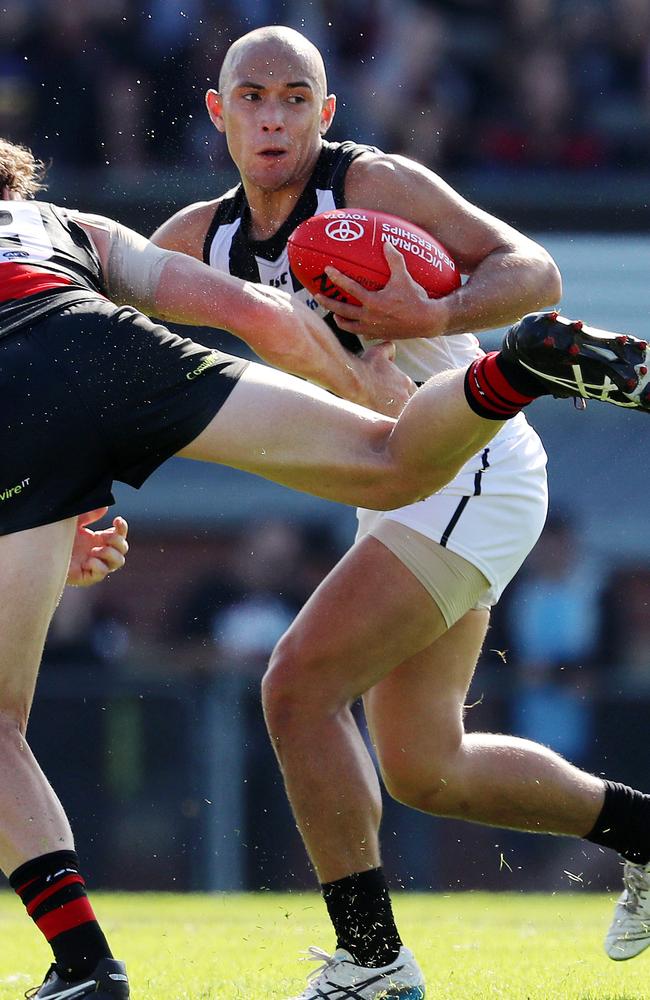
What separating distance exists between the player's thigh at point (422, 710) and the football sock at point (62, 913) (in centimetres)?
121

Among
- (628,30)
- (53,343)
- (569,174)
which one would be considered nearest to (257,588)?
(569,174)

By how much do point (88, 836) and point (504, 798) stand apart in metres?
4.58

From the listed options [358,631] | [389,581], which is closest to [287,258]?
[389,581]

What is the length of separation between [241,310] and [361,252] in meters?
0.52

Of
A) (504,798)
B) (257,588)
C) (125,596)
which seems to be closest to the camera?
(504,798)

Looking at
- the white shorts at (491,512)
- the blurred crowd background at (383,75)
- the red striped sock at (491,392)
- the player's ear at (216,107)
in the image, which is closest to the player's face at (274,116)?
the player's ear at (216,107)

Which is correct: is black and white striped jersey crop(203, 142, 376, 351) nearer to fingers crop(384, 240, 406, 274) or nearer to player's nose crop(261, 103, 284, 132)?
player's nose crop(261, 103, 284, 132)

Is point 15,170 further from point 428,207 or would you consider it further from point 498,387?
point 498,387

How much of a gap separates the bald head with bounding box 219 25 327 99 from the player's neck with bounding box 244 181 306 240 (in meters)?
0.32

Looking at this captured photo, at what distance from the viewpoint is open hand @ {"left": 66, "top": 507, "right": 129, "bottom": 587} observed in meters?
4.10

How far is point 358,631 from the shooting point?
13.6ft

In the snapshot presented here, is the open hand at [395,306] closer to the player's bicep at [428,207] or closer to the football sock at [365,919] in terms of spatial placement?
the player's bicep at [428,207]

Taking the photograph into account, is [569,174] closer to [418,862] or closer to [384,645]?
[418,862]

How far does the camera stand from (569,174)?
510 inches
